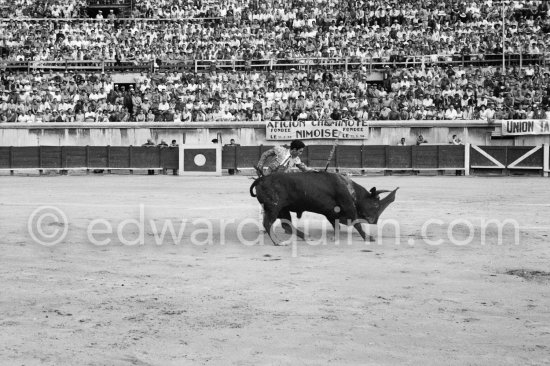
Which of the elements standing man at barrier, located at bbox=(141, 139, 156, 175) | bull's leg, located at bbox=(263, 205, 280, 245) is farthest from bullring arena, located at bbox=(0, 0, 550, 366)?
standing man at barrier, located at bbox=(141, 139, 156, 175)

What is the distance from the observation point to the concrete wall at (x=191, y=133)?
27873 millimetres

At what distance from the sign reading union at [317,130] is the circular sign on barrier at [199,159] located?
2170mm

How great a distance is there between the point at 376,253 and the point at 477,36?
20539 mm

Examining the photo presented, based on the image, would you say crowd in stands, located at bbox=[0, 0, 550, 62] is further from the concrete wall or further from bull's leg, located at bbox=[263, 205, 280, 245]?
bull's leg, located at bbox=[263, 205, 280, 245]

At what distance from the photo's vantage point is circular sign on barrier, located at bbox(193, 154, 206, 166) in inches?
1069

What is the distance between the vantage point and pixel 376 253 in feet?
34.1

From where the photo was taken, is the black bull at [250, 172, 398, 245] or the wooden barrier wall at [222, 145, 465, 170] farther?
the wooden barrier wall at [222, 145, 465, 170]

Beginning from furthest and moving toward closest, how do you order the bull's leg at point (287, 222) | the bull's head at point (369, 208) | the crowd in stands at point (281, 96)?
the crowd in stands at point (281, 96)
the bull's leg at point (287, 222)
the bull's head at point (369, 208)

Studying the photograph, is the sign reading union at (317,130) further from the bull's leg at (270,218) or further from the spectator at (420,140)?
the bull's leg at (270,218)

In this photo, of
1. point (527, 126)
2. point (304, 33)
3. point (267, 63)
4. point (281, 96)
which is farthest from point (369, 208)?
point (304, 33)

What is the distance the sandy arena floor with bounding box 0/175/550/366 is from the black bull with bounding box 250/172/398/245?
0.34 m

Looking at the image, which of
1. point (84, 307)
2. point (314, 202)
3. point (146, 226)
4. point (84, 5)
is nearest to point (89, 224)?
point (146, 226)

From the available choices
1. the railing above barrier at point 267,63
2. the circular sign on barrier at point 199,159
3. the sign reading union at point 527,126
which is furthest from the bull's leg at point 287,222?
the railing above barrier at point 267,63

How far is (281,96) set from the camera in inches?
1110
